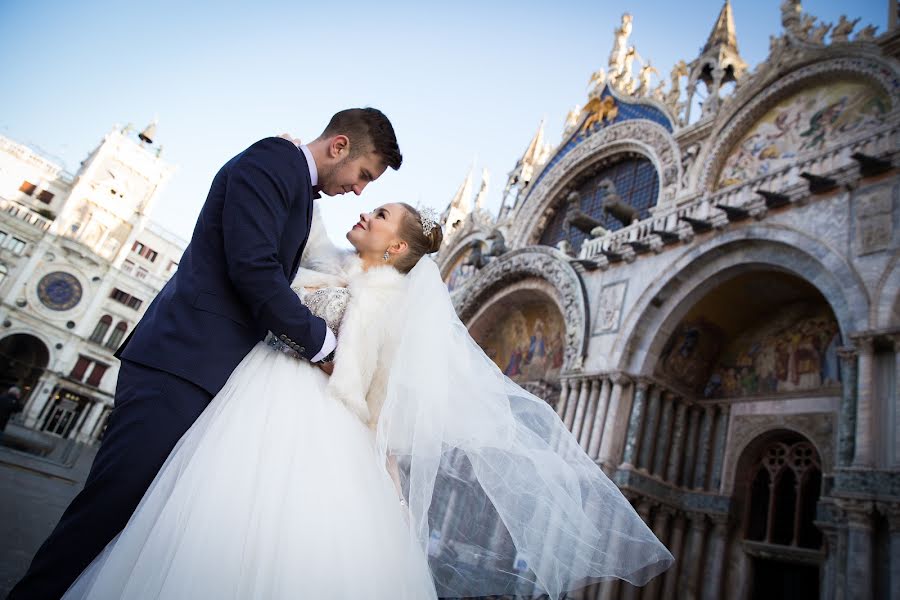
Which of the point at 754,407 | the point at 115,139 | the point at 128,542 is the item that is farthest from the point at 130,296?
the point at 128,542

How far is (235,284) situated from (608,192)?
39.3 feet

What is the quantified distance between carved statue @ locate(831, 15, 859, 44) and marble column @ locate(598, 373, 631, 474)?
716 cm

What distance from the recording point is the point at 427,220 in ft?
8.43

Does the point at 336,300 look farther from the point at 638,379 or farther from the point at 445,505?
the point at 638,379

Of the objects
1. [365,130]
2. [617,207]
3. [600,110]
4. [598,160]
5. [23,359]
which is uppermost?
[600,110]

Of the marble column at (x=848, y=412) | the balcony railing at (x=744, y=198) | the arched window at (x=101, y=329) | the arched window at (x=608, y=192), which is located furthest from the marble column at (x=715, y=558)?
the arched window at (x=101, y=329)

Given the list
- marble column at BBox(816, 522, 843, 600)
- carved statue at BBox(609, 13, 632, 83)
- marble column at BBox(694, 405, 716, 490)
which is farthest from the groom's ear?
carved statue at BBox(609, 13, 632, 83)

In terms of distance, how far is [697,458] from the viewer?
9.06m

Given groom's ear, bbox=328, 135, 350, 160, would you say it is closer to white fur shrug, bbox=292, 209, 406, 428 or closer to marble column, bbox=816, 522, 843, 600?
white fur shrug, bbox=292, 209, 406, 428

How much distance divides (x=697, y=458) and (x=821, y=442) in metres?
1.89

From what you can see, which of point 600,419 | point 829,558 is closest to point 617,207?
point 600,419

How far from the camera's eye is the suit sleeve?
1.79 metres

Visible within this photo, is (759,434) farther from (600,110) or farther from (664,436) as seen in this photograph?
(600,110)

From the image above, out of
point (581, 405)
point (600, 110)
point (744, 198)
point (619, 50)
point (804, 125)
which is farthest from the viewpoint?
point (619, 50)
